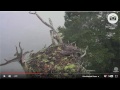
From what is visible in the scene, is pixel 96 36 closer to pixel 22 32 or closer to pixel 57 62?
pixel 57 62

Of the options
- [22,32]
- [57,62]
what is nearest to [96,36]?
[57,62]

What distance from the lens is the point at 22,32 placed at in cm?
287

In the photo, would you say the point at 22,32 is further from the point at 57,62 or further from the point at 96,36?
the point at 96,36

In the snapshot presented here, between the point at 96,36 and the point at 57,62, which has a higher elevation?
the point at 96,36

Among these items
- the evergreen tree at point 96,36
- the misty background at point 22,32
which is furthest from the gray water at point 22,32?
the evergreen tree at point 96,36

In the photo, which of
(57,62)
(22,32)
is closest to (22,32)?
(22,32)

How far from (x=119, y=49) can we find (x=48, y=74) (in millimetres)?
683

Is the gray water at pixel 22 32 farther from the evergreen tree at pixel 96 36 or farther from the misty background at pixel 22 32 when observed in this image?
the evergreen tree at pixel 96 36

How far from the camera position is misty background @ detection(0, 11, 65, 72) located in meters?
2.86

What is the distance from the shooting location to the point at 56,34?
2.87 meters

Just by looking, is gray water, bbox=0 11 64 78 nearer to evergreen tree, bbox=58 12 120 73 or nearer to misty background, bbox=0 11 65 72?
misty background, bbox=0 11 65 72

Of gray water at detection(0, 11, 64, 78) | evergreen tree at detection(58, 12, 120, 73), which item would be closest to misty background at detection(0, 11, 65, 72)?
gray water at detection(0, 11, 64, 78)
